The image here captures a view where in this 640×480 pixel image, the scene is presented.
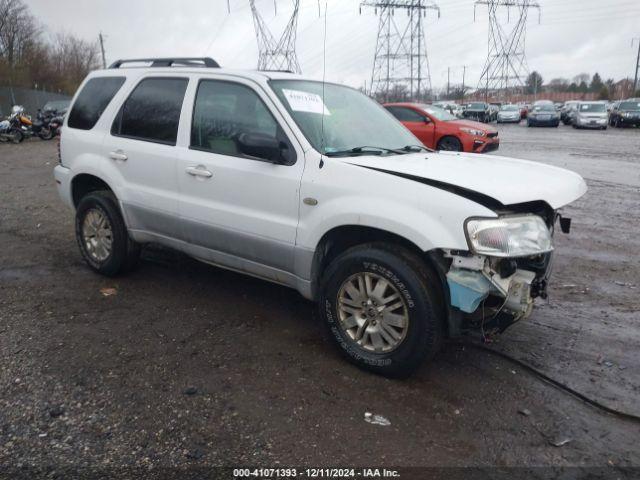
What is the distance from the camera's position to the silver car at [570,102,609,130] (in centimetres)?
3045

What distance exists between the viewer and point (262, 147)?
3680 mm

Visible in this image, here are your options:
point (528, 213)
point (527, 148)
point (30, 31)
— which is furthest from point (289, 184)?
point (30, 31)

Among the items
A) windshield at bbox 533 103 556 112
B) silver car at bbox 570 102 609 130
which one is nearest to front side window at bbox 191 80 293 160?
silver car at bbox 570 102 609 130

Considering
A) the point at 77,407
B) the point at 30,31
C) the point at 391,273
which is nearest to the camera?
the point at 77,407

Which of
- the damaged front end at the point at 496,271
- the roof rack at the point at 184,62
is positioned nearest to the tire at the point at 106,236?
the roof rack at the point at 184,62

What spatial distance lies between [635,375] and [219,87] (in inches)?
141

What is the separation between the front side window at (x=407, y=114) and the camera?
14.6 meters

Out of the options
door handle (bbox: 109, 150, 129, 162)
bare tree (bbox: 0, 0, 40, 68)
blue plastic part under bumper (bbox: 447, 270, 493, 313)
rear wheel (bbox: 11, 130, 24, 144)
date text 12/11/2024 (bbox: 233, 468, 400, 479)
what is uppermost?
bare tree (bbox: 0, 0, 40, 68)

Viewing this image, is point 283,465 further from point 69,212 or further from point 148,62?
point 69,212

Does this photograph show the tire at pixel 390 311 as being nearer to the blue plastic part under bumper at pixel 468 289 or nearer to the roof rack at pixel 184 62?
the blue plastic part under bumper at pixel 468 289

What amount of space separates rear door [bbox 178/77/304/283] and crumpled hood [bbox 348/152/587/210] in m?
0.57

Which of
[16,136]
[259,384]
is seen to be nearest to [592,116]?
[16,136]

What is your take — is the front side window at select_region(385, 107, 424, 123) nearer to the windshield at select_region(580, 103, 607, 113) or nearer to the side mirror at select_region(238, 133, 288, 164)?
the side mirror at select_region(238, 133, 288, 164)

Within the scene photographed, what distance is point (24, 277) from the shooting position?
5.30m
